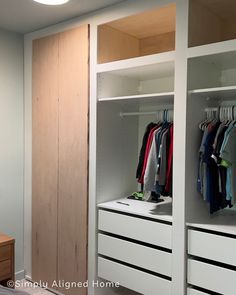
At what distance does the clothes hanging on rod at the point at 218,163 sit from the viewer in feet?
7.35

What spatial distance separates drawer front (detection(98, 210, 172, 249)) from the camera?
2445 mm

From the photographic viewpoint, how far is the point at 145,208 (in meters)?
2.74

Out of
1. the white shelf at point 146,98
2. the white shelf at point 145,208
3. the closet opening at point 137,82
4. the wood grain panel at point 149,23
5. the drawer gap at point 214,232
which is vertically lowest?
the drawer gap at point 214,232

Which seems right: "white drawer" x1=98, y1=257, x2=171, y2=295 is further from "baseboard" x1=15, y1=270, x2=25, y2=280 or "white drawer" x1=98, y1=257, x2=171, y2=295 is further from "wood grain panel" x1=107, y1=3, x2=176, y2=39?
"wood grain panel" x1=107, y1=3, x2=176, y2=39

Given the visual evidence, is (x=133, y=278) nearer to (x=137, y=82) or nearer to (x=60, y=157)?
(x=60, y=157)

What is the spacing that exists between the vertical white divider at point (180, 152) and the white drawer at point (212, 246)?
64mm

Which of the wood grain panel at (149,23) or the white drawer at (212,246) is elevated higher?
the wood grain panel at (149,23)

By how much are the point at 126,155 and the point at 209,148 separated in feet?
3.43

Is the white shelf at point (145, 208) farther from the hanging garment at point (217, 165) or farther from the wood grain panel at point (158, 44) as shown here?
the wood grain panel at point (158, 44)

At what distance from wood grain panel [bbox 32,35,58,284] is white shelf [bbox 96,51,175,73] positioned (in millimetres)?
583

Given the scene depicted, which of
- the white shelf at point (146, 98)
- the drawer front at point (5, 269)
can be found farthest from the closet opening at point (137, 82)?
the drawer front at point (5, 269)

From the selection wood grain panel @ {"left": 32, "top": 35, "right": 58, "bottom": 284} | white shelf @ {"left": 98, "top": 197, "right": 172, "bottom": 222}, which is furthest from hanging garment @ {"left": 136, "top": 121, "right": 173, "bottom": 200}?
wood grain panel @ {"left": 32, "top": 35, "right": 58, "bottom": 284}

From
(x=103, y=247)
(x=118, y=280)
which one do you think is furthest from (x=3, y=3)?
(x=118, y=280)

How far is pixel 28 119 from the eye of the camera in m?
3.42
